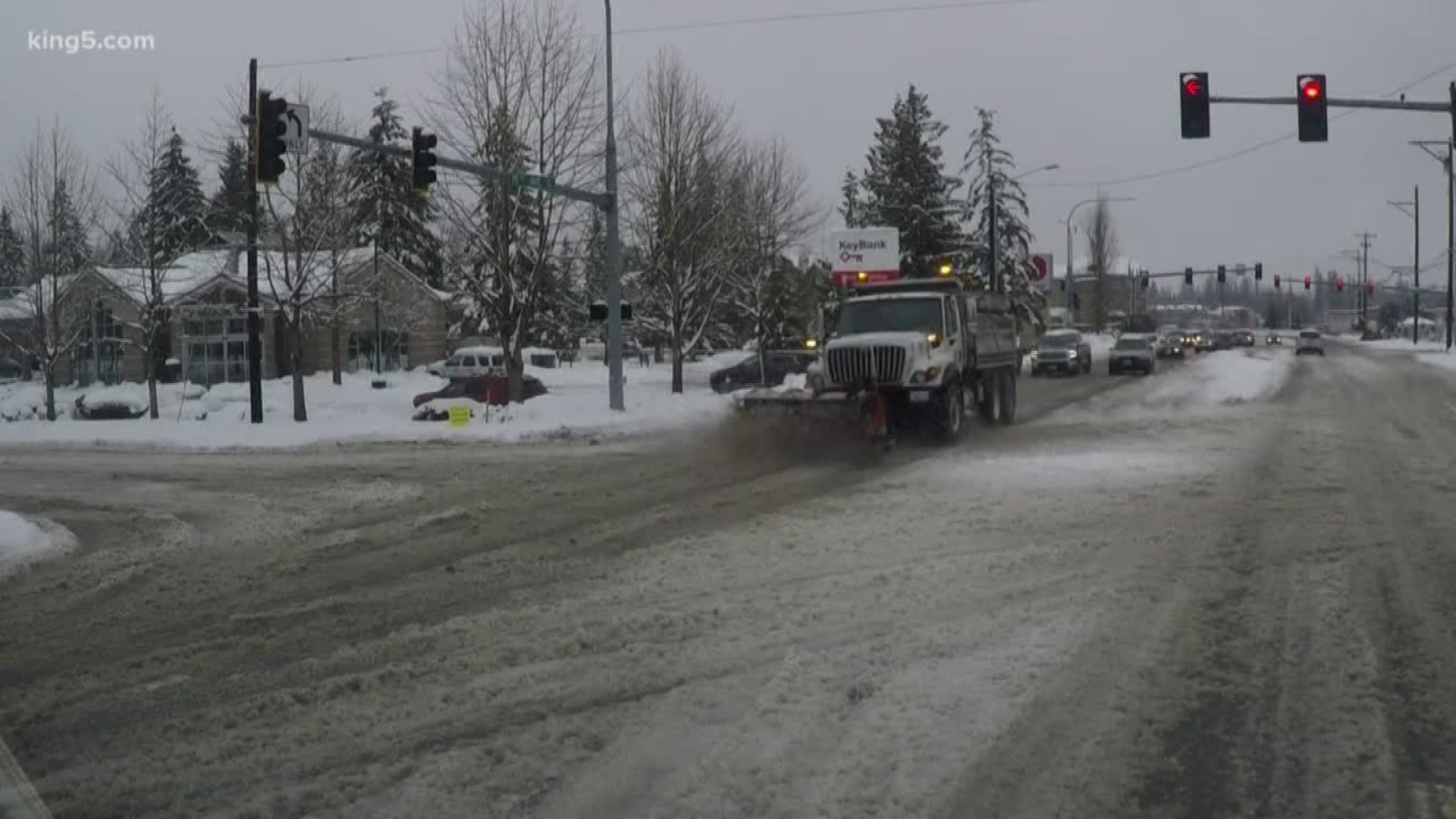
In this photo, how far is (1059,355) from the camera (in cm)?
4600

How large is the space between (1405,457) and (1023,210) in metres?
55.3

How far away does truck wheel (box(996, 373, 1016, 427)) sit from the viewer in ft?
76.7

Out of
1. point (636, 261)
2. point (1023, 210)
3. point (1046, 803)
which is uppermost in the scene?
point (1023, 210)

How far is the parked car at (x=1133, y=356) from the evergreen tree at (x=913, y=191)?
14.3m

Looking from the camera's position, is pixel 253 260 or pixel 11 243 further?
pixel 11 243

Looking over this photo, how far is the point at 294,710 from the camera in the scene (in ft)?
19.8

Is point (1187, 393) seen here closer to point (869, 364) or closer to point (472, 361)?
point (869, 364)

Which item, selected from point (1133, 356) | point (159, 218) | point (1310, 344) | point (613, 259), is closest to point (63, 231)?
point (159, 218)

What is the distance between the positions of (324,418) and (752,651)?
80.4 ft

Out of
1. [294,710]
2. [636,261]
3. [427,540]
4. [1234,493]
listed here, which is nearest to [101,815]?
[294,710]

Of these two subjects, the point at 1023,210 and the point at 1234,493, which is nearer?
the point at 1234,493

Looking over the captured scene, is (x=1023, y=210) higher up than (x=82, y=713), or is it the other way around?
(x=1023, y=210)

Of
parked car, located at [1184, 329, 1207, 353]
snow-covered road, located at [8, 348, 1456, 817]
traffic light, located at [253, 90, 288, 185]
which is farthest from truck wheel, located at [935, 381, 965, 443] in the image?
parked car, located at [1184, 329, 1207, 353]

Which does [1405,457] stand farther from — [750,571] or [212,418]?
[212,418]
